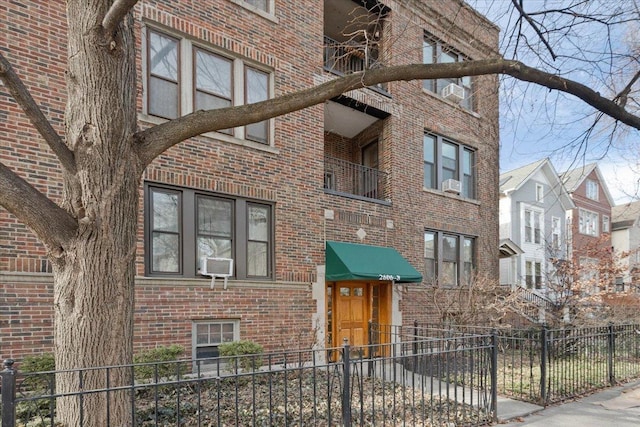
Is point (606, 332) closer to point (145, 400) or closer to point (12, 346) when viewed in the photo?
point (145, 400)

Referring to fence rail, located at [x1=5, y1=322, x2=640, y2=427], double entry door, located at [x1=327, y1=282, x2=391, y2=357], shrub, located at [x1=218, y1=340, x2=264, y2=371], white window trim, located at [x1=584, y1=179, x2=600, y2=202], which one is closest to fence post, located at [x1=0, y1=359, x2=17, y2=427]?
fence rail, located at [x1=5, y1=322, x2=640, y2=427]

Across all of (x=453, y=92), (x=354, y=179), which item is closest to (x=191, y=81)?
(x=354, y=179)

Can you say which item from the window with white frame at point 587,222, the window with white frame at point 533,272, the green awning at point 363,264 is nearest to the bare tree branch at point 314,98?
the green awning at point 363,264

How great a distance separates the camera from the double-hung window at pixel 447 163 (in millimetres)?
13281

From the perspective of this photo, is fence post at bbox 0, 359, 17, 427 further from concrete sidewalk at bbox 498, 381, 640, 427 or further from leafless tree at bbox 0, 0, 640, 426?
concrete sidewalk at bbox 498, 381, 640, 427

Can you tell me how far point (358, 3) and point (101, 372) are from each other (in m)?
11.2

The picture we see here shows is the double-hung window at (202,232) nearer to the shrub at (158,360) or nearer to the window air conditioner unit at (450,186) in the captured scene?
the shrub at (158,360)

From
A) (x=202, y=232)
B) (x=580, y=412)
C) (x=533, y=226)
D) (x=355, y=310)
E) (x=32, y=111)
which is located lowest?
(x=580, y=412)

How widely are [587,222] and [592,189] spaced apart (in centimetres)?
261

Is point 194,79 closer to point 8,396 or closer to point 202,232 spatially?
point 202,232

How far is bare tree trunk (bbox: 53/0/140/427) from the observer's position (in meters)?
3.69

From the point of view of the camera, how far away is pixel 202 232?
331 inches

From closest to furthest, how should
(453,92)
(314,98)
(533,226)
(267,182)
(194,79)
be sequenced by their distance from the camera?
1. (314,98)
2. (194,79)
3. (267,182)
4. (453,92)
5. (533,226)

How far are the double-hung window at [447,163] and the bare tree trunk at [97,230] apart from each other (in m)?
10.4
